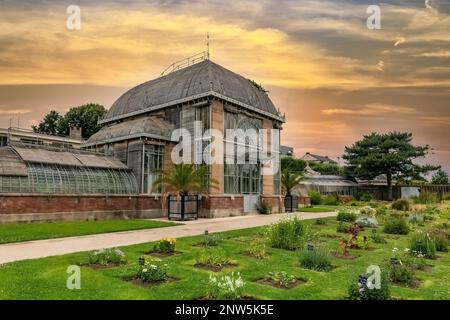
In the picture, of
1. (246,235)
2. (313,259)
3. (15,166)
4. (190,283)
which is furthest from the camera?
(15,166)

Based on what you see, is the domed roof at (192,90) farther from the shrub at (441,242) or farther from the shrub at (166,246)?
the shrub at (441,242)

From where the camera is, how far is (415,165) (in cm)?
5988

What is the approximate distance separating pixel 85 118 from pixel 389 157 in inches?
2167

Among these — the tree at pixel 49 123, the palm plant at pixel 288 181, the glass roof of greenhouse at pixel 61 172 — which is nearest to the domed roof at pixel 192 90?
the palm plant at pixel 288 181

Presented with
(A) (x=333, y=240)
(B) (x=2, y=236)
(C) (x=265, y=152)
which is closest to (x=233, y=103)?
(C) (x=265, y=152)

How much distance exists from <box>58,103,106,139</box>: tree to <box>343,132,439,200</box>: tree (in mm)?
48887

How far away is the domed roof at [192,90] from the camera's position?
32031 mm

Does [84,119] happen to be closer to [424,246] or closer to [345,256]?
[345,256]

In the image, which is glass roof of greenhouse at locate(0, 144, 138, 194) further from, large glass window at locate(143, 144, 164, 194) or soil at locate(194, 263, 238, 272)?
soil at locate(194, 263, 238, 272)

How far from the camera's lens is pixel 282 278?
889cm

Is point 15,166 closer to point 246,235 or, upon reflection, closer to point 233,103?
point 246,235

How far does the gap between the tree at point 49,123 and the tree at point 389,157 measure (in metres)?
60.0

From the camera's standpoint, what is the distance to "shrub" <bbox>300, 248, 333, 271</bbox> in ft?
33.7
